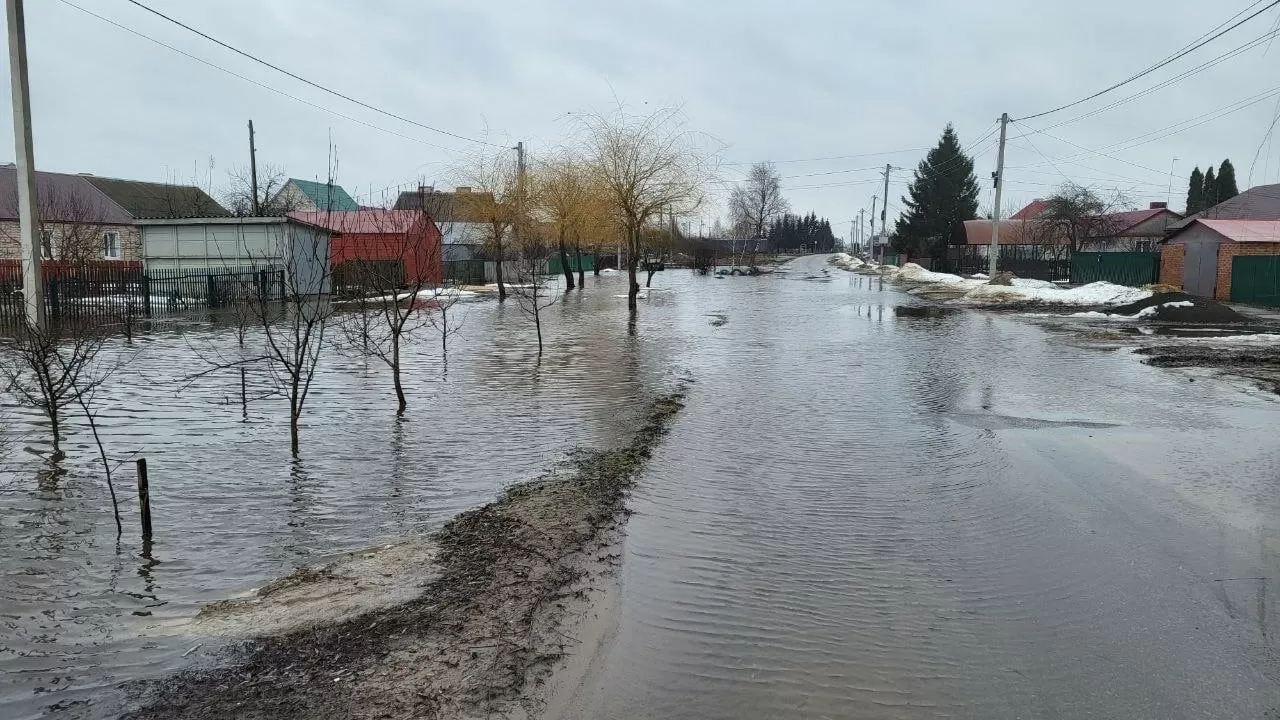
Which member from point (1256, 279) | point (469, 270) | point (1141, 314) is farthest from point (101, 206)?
point (1256, 279)

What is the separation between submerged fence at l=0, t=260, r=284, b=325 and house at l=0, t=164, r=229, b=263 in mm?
9897

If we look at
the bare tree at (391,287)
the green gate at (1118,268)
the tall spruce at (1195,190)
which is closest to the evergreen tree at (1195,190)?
the tall spruce at (1195,190)

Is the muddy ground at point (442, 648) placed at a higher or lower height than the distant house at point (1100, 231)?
lower

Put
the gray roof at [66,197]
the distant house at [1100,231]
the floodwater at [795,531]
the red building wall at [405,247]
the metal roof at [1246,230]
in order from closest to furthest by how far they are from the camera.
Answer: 1. the floodwater at [795,531]
2. the red building wall at [405,247]
3. the metal roof at [1246,230]
4. the gray roof at [66,197]
5. the distant house at [1100,231]

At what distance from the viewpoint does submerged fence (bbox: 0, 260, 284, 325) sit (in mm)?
21031

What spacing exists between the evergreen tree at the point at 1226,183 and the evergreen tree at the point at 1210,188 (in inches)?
15.7

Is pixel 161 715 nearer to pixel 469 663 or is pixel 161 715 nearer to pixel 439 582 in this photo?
pixel 469 663

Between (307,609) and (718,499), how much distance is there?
11.0ft

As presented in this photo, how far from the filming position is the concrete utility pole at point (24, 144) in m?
13.6

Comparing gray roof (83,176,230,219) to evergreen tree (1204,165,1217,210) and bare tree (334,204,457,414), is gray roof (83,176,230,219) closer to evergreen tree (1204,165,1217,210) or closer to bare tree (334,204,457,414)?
bare tree (334,204,457,414)

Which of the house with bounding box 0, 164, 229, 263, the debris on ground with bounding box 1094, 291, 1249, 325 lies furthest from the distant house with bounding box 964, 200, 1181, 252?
the house with bounding box 0, 164, 229, 263

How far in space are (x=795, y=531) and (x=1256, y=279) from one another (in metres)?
29.2

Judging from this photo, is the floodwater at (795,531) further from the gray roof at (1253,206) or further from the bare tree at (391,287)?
the gray roof at (1253,206)

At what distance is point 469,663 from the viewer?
3828 millimetres
